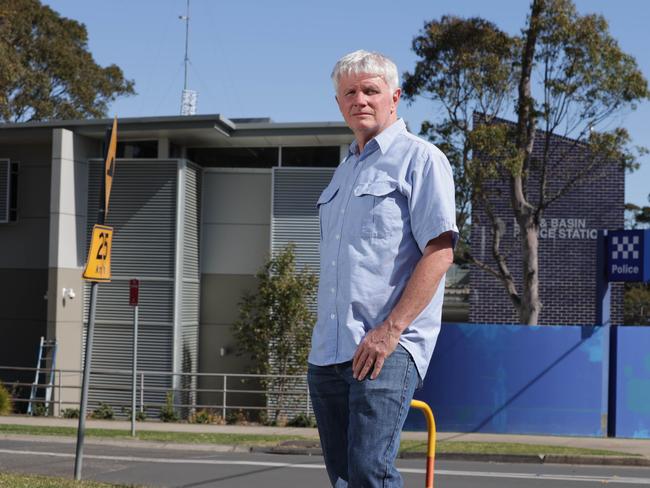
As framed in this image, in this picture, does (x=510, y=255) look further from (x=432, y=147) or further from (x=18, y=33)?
(x=432, y=147)

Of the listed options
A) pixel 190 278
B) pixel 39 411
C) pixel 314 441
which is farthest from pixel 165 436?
pixel 190 278

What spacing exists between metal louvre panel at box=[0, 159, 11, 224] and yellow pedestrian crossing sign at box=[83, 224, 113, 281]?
1505 centimetres

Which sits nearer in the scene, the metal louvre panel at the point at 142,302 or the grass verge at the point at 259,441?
the grass verge at the point at 259,441

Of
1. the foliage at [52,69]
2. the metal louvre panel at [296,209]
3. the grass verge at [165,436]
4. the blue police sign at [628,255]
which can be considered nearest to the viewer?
the grass verge at [165,436]

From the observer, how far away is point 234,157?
80.3ft

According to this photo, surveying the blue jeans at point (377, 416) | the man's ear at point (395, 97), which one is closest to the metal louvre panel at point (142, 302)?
the man's ear at point (395, 97)

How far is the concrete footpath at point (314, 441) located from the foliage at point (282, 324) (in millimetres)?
2376

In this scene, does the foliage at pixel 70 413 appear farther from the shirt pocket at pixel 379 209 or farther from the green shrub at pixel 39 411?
the shirt pocket at pixel 379 209

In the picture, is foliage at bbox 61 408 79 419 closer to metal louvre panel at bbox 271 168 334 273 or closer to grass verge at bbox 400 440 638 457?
metal louvre panel at bbox 271 168 334 273

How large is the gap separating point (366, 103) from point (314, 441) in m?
13.2

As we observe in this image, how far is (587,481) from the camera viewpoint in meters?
11.8

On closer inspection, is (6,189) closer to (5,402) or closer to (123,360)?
(123,360)

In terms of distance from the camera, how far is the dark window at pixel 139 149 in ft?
78.2

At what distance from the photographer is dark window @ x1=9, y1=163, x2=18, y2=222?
24144 mm
